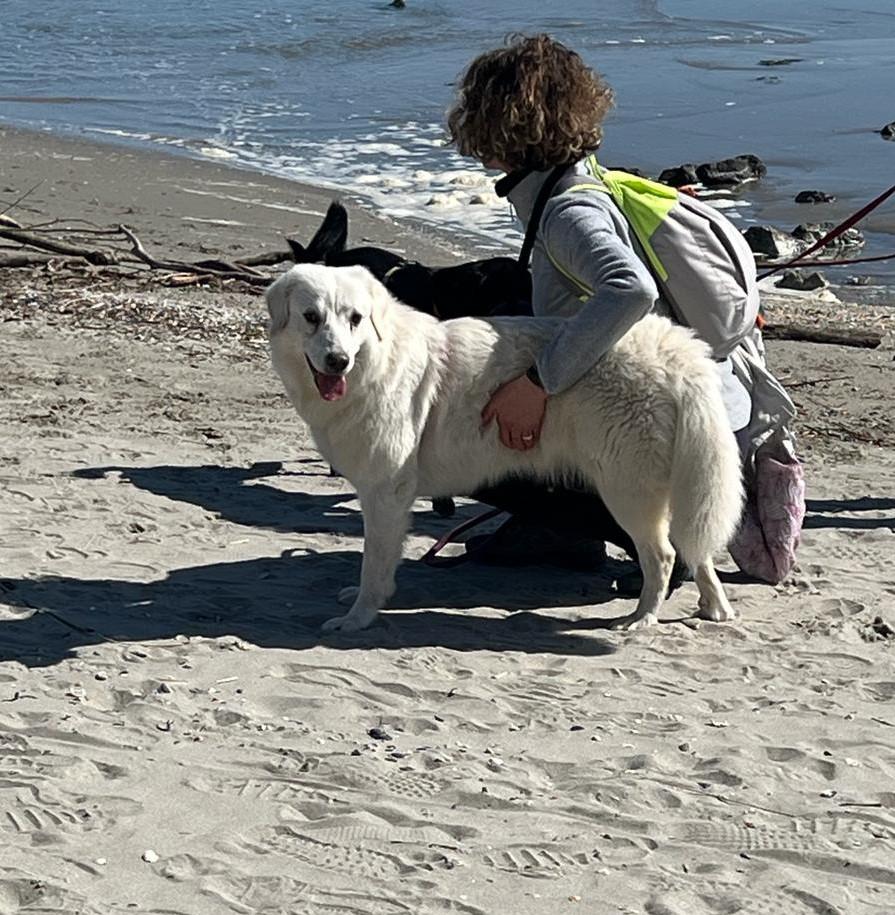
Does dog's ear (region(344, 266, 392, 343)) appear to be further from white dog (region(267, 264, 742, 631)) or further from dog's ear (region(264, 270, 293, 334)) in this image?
dog's ear (region(264, 270, 293, 334))

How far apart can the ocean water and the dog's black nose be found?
363 inches

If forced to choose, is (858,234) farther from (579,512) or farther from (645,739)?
(645,739)

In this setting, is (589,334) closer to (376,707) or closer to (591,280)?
(591,280)

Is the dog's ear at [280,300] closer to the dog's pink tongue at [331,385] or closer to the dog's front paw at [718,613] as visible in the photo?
the dog's pink tongue at [331,385]

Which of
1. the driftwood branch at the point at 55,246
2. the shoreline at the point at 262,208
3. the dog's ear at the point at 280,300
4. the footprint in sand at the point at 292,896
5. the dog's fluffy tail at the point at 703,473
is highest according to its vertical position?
the dog's ear at the point at 280,300

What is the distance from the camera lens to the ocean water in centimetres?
1712

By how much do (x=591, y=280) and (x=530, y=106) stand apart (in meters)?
0.57

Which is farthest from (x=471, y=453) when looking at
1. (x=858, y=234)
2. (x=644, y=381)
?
(x=858, y=234)

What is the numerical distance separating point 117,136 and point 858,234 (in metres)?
8.51

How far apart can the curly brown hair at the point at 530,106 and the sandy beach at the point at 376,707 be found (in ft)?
5.13

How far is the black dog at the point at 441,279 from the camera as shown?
6320mm

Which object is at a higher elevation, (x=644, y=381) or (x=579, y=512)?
(x=644, y=381)

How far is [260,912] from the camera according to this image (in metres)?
3.41

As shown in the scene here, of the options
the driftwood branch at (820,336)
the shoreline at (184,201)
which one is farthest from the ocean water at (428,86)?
the driftwood branch at (820,336)
